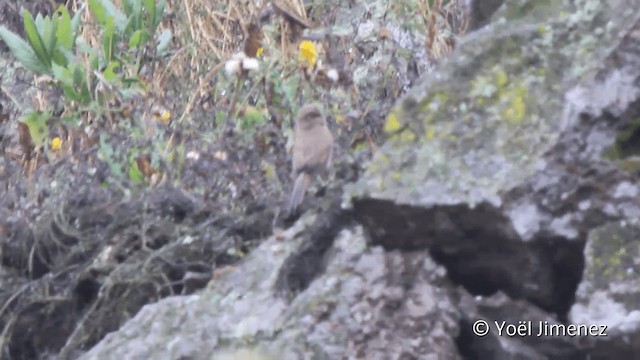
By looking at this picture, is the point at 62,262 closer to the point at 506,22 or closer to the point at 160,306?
the point at 160,306

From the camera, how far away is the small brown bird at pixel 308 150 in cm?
471

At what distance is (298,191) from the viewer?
4.63 m

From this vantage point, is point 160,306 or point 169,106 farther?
point 169,106

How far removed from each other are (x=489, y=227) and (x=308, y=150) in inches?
65.0

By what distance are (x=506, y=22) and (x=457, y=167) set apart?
61 cm

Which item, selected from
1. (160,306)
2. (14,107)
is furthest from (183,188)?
(14,107)

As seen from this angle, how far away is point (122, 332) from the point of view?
3.85 metres

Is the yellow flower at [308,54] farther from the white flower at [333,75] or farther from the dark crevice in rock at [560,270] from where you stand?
the dark crevice in rock at [560,270]

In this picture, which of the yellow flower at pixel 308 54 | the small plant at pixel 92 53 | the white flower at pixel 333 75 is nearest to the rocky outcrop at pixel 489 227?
the white flower at pixel 333 75

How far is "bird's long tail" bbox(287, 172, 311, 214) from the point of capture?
448cm

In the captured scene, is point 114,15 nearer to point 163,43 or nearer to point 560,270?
point 163,43

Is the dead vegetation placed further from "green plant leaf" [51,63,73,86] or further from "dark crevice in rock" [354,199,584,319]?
"dark crevice in rock" [354,199,584,319]

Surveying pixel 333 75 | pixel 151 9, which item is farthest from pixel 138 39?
pixel 333 75

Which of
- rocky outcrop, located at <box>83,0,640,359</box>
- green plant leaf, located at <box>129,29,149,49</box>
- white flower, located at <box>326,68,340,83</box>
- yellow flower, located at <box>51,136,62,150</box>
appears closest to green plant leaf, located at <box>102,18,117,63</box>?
green plant leaf, located at <box>129,29,149,49</box>
